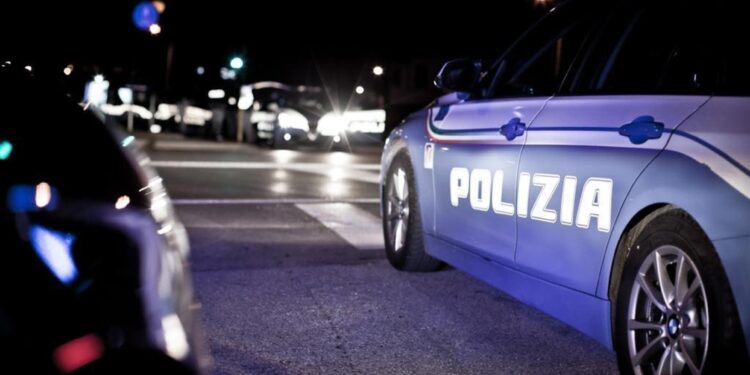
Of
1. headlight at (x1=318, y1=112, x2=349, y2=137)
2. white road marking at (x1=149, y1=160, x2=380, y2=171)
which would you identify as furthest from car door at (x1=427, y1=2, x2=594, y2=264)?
headlight at (x1=318, y1=112, x2=349, y2=137)

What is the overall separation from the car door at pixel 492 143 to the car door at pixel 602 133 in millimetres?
149

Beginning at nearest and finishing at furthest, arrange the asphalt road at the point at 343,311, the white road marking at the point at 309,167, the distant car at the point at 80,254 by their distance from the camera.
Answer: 1. the distant car at the point at 80,254
2. the asphalt road at the point at 343,311
3. the white road marking at the point at 309,167

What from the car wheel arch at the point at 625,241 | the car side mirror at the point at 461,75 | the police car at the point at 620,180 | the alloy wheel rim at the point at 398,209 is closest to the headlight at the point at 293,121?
the alloy wheel rim at the point at 398,209

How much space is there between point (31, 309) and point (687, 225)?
84.9 inches

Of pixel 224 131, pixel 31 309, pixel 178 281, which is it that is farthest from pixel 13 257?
pixel 224 131

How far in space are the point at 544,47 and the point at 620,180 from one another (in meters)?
1.80

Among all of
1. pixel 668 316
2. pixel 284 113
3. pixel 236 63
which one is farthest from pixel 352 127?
pixel 668 316

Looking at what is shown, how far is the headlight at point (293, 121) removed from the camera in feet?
75.5

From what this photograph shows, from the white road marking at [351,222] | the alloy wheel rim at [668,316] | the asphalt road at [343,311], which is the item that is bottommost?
the asphalt road at [343,311]

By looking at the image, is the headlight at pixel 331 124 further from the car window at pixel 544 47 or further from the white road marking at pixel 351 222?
the car window at pixel 544 47

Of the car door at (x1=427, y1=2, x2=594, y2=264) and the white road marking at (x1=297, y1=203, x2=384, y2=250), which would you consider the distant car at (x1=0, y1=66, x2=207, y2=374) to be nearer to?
the car door at (x1=427, y1=2, x2=594, y2=264)

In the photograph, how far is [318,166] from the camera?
16.2m

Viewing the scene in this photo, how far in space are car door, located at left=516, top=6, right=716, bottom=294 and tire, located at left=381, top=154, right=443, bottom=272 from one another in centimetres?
156

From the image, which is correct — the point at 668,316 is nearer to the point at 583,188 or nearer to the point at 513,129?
the point at 583,188
